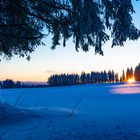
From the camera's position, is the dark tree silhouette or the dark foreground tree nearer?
the dark foreground tree

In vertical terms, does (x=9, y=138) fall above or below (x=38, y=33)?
below

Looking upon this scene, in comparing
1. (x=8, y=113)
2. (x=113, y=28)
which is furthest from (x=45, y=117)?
(x=113, y=28)

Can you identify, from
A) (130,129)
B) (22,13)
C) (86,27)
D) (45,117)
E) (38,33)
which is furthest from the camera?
(45,117)

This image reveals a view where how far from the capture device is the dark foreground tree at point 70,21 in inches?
423

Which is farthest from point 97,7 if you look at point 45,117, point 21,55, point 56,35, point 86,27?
point 45,117

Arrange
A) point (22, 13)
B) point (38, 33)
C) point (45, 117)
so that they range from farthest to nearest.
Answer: point (45, 117)
point (38, 33)
point (22, 13)

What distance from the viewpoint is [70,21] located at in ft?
37.7

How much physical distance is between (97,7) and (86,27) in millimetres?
557

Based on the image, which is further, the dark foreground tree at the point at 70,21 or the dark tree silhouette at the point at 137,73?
the dark tree silhouette at the point at 137,73

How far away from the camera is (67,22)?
1160cm

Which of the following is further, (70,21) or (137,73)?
(137,73)

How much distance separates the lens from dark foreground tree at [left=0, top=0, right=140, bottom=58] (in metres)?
10.8

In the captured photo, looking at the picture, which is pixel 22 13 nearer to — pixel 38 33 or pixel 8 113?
pixel 38 33

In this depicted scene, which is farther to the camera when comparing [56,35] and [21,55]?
[21,55]
